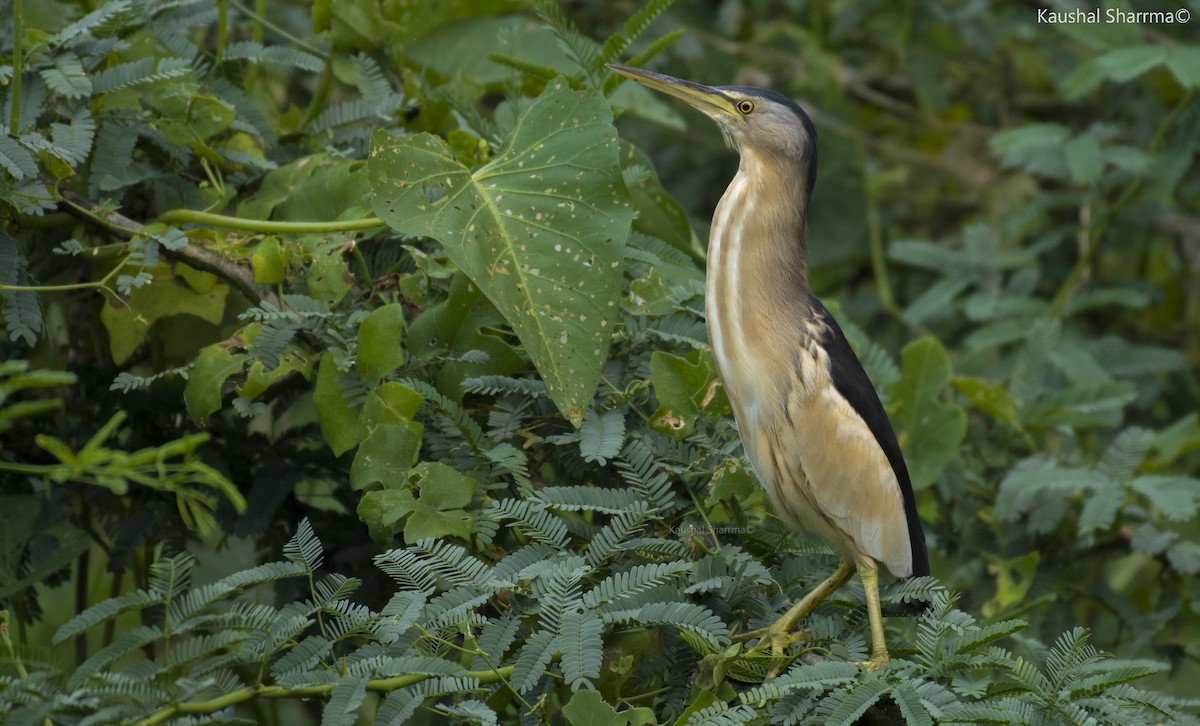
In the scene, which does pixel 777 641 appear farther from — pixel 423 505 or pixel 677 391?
pixel 423 505

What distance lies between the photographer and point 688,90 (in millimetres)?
2070

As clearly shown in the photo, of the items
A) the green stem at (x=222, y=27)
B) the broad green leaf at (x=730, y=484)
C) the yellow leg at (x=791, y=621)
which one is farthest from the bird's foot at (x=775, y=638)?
the green stem at (x=222, y=27)

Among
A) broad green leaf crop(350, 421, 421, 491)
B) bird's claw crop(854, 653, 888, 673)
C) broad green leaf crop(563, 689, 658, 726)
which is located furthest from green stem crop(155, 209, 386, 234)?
bird's claw crop(854, 653, 888, 673)

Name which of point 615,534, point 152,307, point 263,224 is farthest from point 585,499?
point 152,307

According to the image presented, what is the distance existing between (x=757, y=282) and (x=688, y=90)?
1.38 feet

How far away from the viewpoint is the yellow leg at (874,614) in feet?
5.30

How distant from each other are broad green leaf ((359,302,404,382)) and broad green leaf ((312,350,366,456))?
6cm

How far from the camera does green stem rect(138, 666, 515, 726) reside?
1361 millimetres

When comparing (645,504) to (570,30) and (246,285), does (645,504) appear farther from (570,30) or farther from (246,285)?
(570,30)

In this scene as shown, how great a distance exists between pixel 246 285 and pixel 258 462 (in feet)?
1.13

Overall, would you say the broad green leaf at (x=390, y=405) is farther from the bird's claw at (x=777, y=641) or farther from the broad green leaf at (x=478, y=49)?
the broad green leaf at (x=478, y=49)

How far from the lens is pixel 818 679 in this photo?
153 centimetres

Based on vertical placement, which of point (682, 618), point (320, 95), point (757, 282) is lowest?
point (682, 618)

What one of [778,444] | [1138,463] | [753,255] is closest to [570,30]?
[753,255]
